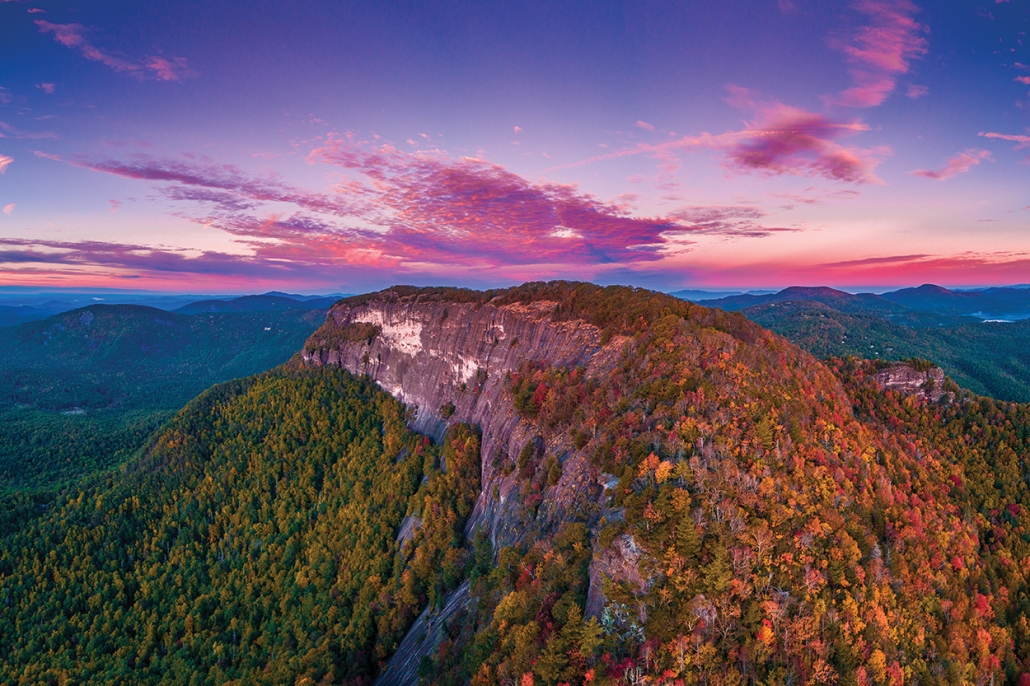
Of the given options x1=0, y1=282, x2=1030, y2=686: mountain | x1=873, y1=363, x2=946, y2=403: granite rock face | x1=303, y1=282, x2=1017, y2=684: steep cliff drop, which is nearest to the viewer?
x1=303, y1=282, x2=1017, y2=684: steep cliff drop

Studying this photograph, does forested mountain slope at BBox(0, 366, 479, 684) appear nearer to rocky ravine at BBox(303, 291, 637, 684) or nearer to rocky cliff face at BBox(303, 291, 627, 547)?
rocky ravine at BBox(303, 291, 637, 684)

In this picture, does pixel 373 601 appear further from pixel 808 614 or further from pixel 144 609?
pixel 808 614

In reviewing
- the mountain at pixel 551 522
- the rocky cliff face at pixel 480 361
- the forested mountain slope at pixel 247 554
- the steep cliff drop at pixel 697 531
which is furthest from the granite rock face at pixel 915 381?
the forested mountain slope at pixel 247 554

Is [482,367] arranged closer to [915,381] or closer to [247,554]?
[247,554]

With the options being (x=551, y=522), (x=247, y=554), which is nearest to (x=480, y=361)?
(x=551, y=522)

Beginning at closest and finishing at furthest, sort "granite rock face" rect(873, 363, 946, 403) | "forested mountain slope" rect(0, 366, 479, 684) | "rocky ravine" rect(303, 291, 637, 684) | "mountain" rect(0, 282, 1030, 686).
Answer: "mountain" rect(0, 282, 1030, 686)
"rocky ravine" rect(303, 291, 637, 684)
"forested mountain slope" rect(0, 366, 479, 684)
"granite rock face" rect(873, 363, 946, 403)

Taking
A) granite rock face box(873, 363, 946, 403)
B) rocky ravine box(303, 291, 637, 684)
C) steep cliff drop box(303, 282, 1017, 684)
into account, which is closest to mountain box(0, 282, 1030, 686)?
steep cliff drop box(303, 282, 1017, 684)

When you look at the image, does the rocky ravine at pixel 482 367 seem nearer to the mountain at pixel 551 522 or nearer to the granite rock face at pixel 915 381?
the mountain at pixel 551 522
